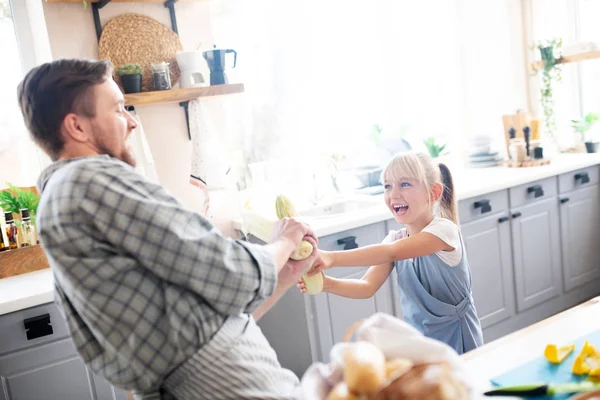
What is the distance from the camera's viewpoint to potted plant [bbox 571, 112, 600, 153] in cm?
397

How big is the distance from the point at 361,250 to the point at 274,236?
0.45 metres

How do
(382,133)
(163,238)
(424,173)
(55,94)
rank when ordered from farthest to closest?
(382,133), (424,173), (55,94), (163,238)

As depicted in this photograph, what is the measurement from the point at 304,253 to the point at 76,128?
655 mm

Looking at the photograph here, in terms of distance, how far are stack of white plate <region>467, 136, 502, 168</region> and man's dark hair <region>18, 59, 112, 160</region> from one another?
10.4ft

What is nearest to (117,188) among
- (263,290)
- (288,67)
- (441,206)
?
(263,290)

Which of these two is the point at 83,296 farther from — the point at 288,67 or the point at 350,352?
the point at 288,67

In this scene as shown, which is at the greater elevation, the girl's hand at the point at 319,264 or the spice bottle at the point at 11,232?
the spice bottle at the point at 11,232

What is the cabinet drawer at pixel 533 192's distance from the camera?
133 inches

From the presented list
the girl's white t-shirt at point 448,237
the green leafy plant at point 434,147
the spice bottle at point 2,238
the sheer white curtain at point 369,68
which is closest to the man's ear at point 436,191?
the girl's white t-shirt at point 448,237

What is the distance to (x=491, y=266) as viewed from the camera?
10.8 ft

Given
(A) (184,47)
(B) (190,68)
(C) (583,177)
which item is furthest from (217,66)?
(C) (583,177)

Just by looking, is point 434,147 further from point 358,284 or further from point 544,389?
point 544,389

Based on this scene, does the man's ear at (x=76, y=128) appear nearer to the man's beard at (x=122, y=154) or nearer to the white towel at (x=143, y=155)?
the man's beard at (x=122, y=154)

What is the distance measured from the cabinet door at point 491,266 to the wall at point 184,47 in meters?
1.28
